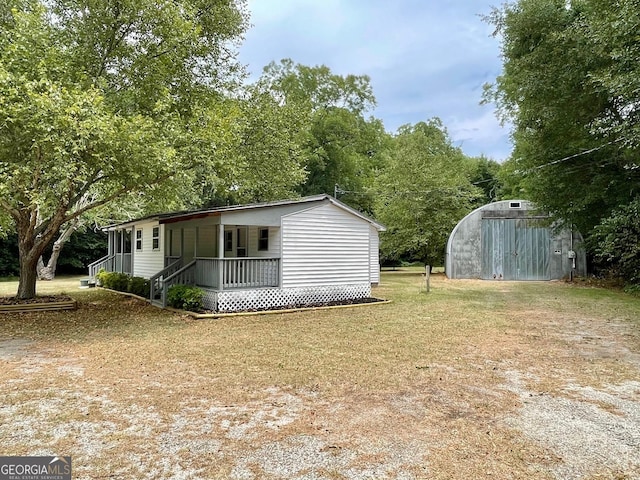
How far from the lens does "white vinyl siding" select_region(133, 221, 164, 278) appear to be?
1422 centimetres

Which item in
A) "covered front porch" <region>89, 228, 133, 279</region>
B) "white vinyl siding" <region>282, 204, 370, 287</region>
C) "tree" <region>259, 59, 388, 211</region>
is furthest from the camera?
"tree" <region>259, 59, 388, 211</region>

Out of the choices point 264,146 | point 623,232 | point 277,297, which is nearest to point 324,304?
point 277,297

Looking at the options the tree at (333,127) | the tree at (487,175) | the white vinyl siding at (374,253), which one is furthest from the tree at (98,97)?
the tree at (487,175)

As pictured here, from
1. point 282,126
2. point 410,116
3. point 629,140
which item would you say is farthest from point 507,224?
point 410,116

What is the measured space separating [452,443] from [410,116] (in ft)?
130

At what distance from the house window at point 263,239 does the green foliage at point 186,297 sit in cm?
229

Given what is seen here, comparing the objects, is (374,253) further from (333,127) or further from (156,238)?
(333,127)

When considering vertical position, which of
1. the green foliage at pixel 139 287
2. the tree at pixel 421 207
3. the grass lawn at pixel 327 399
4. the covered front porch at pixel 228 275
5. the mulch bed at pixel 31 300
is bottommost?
the grass lawn at pixel 327 399

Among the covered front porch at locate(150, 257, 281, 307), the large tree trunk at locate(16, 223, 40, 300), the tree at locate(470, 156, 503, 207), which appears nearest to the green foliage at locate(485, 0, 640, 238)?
the covered front porch at locate(150, 257, 281, 307)

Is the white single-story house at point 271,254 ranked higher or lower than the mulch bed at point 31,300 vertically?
higher

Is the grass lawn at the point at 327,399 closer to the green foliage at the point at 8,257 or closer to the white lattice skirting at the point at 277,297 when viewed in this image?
the white lattice skirting at the point at 277,297

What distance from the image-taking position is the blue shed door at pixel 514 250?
1956cm

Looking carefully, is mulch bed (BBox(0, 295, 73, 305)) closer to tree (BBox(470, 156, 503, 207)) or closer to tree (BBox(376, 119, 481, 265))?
tree (BBox(376, 119, 481, 265))

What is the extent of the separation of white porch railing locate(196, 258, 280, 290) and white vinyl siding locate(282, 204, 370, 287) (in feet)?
1.12
